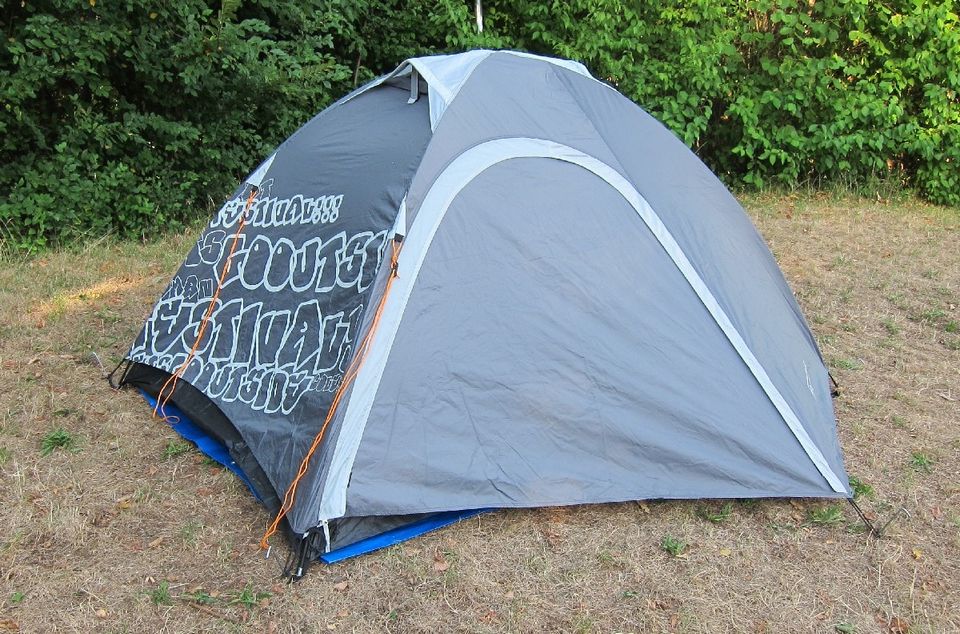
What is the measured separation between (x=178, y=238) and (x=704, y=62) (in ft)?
16.9

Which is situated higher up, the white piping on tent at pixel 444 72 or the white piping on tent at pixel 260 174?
the white piping on tent at pixel 444 72

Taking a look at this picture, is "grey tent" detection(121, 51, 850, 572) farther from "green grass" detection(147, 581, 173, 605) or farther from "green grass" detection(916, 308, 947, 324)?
"green grass" detection(916, 308, 947, 324)

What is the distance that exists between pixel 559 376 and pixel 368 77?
20.1 feet

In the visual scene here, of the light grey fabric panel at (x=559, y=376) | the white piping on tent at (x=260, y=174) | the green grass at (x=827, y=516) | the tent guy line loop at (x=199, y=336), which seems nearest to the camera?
the light grey fabric panel at (x=559, y=376)

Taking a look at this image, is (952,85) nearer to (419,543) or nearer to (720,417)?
(720,417)

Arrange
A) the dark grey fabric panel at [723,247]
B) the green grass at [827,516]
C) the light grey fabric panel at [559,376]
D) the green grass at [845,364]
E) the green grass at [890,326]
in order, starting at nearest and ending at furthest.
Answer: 1. the light grey fabric panel at [559,376]
2. the green grass at [827,516]
3. the dark grey fabric panel at [723,247]
4. the green grass at [845,364]
5. the green grass at [890,326]

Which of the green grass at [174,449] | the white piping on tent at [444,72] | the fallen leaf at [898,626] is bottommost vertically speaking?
the green grass at [174,449]

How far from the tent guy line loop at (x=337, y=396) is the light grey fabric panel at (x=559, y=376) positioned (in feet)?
0.35

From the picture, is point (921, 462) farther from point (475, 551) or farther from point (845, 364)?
point (475, 551)

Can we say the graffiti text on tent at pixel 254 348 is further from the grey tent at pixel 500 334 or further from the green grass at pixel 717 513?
the green grass at pixel 717 513

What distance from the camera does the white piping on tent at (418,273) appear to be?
2.94 m

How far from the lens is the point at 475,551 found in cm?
304

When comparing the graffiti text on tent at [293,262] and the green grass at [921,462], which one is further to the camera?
the green grass at [921,462]

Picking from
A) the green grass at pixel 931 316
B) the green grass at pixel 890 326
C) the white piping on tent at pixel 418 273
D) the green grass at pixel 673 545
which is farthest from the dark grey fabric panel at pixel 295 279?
the green grass at pixel 931 316
